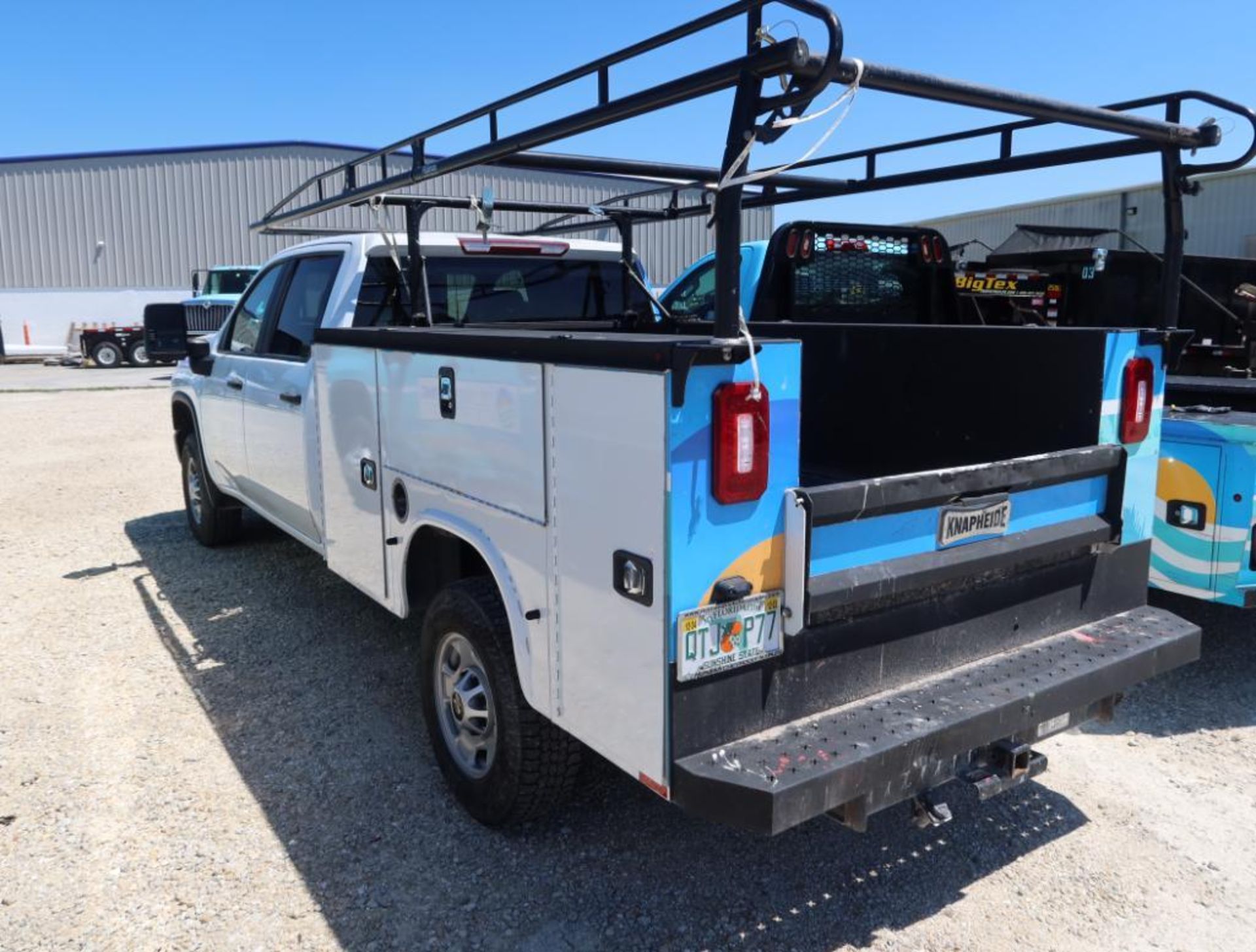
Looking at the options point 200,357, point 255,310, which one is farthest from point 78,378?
point 255,310

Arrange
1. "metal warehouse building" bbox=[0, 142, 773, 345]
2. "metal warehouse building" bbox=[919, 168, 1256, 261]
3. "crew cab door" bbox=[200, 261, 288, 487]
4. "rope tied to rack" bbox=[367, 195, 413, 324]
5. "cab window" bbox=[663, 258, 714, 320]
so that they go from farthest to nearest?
"metal warehouse building" bbox=[0, 142, 773, 345] < "metal warehouse building" bbox=[919, 168, 1256, 261] < "cab window" bbox=[663, 258, 714, 320] < "crew cab door" bbox=[200, 261, 288, 487] < "rope tied to rack" bbox=[367, 195, 413, 324]

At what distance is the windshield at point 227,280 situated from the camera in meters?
22.5

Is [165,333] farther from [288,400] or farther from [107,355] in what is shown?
[288,400]

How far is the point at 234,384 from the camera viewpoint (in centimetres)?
570

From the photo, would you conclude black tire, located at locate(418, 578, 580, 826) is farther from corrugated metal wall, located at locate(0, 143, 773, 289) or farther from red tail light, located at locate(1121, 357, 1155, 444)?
corrugated metal wall, located at locate(0, 143, 773, 289)

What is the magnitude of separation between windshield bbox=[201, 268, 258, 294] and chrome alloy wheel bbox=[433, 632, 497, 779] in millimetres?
21169

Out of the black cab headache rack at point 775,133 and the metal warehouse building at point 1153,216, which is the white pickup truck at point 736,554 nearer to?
the black cab headache rack at point 775,133

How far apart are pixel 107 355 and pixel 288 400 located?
23.9 m

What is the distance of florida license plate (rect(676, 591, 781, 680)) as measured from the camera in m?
2.36

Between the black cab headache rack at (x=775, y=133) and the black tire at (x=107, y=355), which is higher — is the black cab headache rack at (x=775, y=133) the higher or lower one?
the higher one

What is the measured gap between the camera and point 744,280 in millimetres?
6406

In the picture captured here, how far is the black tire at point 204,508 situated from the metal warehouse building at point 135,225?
935 inches

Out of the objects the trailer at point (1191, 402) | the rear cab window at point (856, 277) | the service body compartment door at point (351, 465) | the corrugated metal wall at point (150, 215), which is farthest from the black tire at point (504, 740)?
the corrugated metal wall at point (150, 215)

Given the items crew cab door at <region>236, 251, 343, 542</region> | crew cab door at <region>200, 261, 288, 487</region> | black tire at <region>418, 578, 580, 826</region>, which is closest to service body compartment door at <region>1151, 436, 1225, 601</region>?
black tire at <region>418, 578, 580, 826</region>
